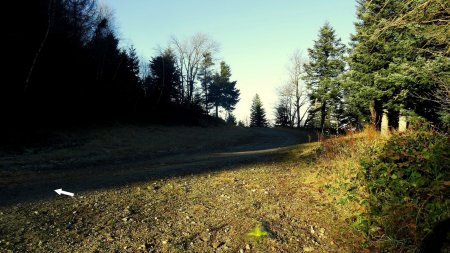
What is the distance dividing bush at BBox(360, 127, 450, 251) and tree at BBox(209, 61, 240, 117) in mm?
57897

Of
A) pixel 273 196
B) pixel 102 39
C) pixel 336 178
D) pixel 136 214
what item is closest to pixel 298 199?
pixel 273 196

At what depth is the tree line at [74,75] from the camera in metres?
16.6

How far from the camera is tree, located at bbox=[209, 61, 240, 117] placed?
63094 millimetres

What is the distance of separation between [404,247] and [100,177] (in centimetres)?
753

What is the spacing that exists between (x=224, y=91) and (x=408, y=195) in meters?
62.9

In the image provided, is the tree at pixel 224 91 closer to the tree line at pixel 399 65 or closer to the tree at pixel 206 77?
the tree at pixel 206 77

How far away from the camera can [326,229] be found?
4625 millimetres

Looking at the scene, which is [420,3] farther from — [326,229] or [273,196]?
[273,196]

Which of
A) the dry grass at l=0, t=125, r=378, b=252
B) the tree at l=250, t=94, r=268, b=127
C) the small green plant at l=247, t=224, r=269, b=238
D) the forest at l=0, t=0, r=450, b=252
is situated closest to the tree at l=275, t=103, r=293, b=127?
the tree at l=250, t=94, r=268, b=127

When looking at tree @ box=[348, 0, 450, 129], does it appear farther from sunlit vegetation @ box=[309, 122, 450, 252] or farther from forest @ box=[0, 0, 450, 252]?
sunlit vegetation @ box=[309, 122, 450, 252]

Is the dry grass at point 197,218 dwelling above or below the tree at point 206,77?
below

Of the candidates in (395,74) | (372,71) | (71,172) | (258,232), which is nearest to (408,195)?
(258,232)

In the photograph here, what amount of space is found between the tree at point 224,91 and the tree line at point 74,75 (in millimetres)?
22735

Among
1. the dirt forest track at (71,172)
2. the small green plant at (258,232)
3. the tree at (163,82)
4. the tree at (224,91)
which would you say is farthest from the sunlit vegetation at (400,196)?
the tree at (224,91)
